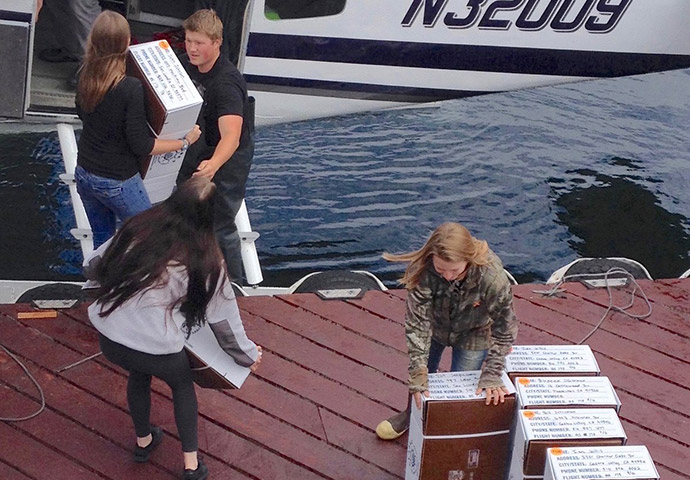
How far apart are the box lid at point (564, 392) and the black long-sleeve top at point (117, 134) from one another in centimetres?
223

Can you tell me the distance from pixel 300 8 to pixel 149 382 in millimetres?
4181

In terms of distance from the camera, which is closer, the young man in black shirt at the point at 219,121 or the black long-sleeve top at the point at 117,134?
the black long-sleeve top at the point at 117,134

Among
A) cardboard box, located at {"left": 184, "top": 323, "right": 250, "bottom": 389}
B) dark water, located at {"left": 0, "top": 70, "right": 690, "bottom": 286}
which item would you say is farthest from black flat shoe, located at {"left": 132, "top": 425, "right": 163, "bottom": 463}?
dark water, located at {"left": 0, "top": 70, "right": 690, "bottom": 286}

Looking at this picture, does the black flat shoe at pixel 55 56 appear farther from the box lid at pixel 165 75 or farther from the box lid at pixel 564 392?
the box lid at pixel 564 392

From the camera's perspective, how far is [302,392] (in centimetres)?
514

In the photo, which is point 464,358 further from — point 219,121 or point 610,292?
point 610,292

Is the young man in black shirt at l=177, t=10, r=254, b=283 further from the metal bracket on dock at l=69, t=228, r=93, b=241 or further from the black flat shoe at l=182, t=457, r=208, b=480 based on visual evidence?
the black flat shoe at l=182, t=457, r=208, b=480

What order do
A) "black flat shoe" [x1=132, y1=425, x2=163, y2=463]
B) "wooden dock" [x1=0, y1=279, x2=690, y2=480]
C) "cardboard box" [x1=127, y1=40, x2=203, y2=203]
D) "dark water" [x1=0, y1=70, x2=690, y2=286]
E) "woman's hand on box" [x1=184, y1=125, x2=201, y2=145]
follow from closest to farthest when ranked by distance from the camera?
"black flat shoe" [x1=132, y1=425, x2=163, y2=463] → "wooden dock" [x1=0, y1=279, x2=690, y2=480] → "cardboard box" [x1=127, y1=40, x2=203, y2=203] → "woman's hand on box" [x1=184, y1=125, x2=201, y2=145] → "dark water" [x1=0, y1=70, x2=690, y2=286]

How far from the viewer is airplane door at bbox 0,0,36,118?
6.27m

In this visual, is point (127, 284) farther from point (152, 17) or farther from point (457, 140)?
point (457, 140)

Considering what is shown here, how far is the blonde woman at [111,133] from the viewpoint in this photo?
4.62 meters

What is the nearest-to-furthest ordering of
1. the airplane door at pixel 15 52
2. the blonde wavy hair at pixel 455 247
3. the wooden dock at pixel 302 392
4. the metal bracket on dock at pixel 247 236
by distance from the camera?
the blonde wavy hair at pixel 455 247
the wooden dock at pixel 302 392
the airplane door at pixel 15 52
the metal bracket on dock at pixel 247 236

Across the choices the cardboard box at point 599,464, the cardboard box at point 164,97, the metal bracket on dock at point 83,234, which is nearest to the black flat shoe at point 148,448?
the cardboard box at point 164,97

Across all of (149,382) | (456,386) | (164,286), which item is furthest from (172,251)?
(456,386)
